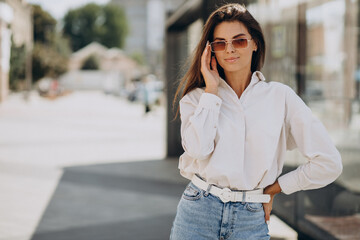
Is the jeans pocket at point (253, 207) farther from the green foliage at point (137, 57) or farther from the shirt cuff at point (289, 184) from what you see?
the green foliage at point (137, 57)

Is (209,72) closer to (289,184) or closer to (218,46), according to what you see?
(218,46)

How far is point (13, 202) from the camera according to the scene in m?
6.12

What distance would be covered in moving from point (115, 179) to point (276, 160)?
5834mm

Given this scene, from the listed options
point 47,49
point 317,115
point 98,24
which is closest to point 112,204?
point 317,115

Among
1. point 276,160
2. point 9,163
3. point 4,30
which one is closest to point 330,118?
point 276,160

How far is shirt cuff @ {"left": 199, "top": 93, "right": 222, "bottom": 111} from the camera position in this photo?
194 centimetres

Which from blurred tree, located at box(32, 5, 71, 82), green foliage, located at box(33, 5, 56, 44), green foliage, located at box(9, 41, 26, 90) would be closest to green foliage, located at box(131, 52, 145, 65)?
blurred tree, located at box(32, 5, 71, 82)

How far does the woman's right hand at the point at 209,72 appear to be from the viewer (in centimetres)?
201

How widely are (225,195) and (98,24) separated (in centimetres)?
10022

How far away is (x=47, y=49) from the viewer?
51031 mm

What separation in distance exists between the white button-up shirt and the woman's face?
0.11 metres

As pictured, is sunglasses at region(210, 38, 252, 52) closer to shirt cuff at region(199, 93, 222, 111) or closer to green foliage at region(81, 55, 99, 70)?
shirt cuff at region(199, 93, 222, 111)

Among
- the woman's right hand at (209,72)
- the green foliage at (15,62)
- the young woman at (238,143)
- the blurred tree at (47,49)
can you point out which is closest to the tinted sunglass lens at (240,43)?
the young woman at (238,143)

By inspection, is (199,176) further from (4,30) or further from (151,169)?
(4,30)
